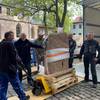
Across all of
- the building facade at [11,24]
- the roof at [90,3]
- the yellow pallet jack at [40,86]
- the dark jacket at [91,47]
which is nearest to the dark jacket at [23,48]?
the yellow pallet jack at [40,86]

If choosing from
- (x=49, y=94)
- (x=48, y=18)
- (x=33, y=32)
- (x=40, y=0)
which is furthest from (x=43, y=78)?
(x=33, y=32)

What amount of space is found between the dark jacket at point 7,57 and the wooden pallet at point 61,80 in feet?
5.47

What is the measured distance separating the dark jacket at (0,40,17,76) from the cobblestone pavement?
1650 mm

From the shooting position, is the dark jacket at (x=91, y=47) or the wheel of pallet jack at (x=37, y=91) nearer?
the wheel of pallet jack at (x=37, y=91)

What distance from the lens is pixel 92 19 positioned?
29.7 feet

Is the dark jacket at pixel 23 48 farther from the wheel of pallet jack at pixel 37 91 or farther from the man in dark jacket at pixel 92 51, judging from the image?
the man in dark jacket at pixel 92 51

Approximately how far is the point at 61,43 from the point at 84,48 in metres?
0.84

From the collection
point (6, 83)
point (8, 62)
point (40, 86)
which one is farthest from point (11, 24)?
point (8, 62)

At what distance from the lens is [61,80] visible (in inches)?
275

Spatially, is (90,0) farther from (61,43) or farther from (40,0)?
(40,0)

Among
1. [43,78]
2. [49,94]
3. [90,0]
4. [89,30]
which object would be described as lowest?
[49,94]

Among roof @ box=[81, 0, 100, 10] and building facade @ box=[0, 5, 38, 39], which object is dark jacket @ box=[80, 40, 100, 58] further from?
building facade @ box=[0, 5, 38, 39]

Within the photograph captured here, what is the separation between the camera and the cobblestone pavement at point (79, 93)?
6210 millimetres

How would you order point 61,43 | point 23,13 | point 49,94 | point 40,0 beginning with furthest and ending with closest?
point 23,13 → point 40,0 → point 61,43 → point 49,94
